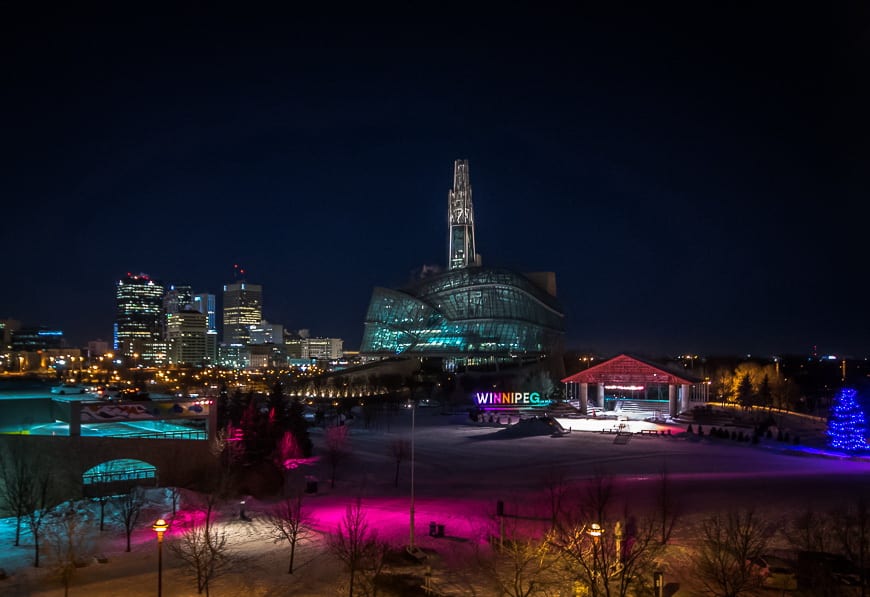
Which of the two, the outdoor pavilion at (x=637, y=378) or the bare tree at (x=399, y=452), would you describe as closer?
the bare tree at (x=399, y=452)

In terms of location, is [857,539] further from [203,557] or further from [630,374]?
[630,374]

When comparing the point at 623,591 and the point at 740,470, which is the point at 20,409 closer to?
the point at 623,591

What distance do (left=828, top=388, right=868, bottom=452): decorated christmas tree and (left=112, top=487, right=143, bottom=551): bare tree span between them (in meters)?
36.5

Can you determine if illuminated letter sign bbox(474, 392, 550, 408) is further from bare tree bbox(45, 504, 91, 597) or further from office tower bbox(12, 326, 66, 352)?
office tower bbox(12, 326, 66, 352)

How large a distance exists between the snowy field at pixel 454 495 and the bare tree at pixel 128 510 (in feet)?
1.41

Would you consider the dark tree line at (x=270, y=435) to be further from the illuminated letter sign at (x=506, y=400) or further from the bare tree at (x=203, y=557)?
the illuminated letter sign at (x=506, y=400)

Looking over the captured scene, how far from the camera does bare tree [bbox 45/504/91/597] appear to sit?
51.0 feet

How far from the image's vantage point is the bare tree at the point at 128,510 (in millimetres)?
19000

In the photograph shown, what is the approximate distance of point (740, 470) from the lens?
1211 inches

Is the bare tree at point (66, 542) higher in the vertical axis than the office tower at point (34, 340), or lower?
lower

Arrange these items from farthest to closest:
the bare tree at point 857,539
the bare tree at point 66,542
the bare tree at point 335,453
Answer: the bare tree at point 335,453 < the bare tree at point 66,542 < the bare tree at point 857,539

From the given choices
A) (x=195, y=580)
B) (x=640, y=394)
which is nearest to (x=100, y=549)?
(x=195, y=580)

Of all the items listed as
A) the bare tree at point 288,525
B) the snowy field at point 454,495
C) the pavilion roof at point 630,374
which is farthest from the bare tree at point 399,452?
the pavilion roof at point 630,374

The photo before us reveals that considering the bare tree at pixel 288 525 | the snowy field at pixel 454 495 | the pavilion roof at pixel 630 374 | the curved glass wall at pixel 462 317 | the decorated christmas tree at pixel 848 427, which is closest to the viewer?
the snowy field at pixel 454 495
